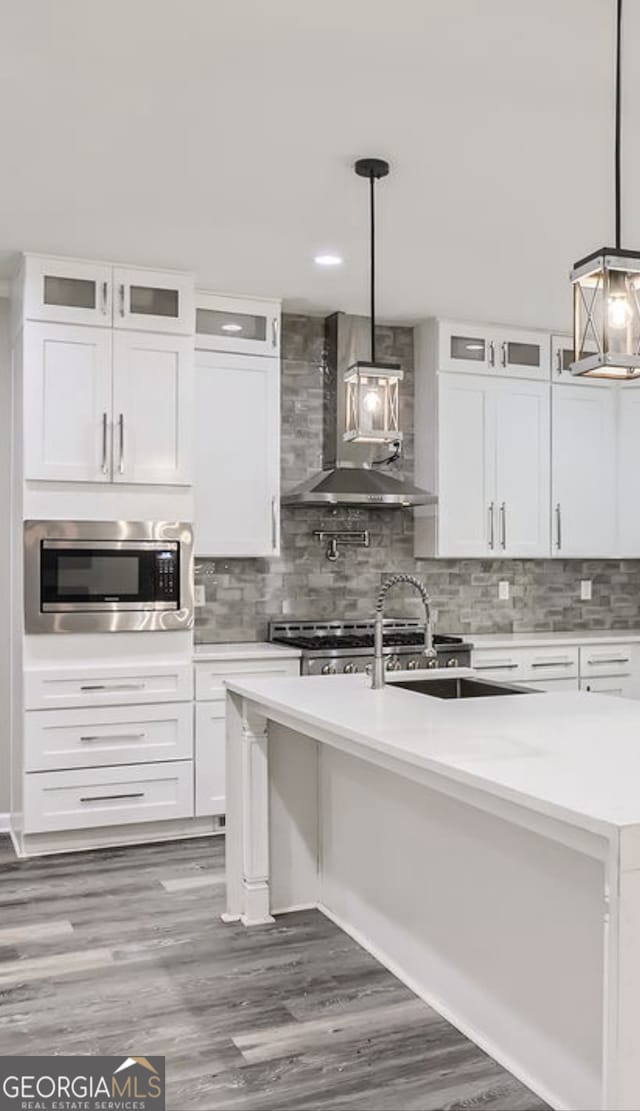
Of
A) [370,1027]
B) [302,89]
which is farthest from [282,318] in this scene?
[370,1027]

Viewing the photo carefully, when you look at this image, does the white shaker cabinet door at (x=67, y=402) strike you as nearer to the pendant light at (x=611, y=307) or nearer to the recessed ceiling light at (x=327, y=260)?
the recessed ceiling light at (x=327, y=260)

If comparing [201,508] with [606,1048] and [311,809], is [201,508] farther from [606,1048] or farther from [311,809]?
[606,1048]

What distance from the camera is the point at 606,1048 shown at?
1614 mm

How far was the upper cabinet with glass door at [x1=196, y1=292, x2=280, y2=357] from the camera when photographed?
4.79 m

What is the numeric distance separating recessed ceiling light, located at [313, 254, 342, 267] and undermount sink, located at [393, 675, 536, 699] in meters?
1.97

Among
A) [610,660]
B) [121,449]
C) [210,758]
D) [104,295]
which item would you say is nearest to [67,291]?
[104,295]

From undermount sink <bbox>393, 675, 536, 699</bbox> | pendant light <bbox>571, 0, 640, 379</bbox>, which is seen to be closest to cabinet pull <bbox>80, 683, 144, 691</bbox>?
undermount sink <bbox>393, 675, 536, 699</bbox>

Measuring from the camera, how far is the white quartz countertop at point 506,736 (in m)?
1.76

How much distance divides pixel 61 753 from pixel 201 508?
1.36 meters

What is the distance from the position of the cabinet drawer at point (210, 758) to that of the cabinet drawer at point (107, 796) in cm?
5

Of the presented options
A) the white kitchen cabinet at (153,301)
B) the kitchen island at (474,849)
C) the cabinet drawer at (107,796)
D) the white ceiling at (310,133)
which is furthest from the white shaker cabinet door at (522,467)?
the kitchen island at (474,849)

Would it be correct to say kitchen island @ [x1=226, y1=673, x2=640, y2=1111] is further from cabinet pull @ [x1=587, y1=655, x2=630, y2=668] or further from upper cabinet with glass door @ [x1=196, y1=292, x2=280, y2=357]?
cabinet pull @ [x1=587, y1=655, x2=630, y2=668]

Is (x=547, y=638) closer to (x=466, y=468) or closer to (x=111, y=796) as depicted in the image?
(x=466, y=468)

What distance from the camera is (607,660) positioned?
18.1 ft
